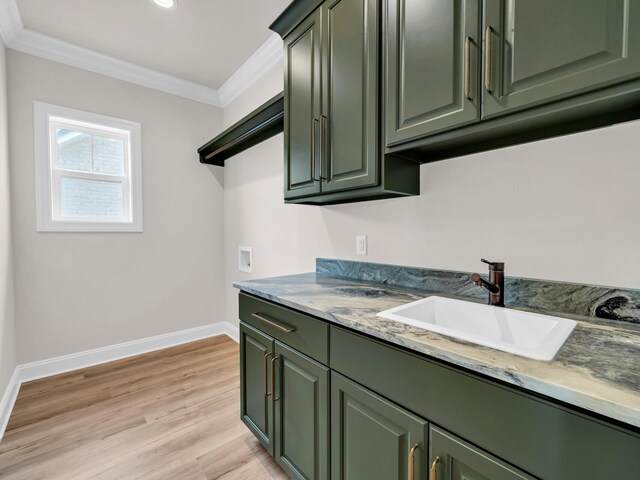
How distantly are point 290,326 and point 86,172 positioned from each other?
107 inches

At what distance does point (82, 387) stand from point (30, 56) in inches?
110

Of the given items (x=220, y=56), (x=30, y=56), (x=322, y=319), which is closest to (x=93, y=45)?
(x=30, y=56)

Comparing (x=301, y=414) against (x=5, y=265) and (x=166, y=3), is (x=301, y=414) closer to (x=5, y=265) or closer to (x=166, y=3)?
(x=5, y=265)

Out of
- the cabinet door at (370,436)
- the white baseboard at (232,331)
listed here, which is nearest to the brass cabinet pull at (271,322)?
the cabinet door at (370,436)

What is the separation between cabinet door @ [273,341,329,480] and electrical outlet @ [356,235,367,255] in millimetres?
793

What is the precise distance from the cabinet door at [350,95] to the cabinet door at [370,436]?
893mm

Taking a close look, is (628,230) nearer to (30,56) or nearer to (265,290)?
(265,290)

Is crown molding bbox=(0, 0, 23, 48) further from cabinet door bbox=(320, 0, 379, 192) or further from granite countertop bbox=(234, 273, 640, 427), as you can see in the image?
granite countertop bbox=(234, 273, 640, 427)

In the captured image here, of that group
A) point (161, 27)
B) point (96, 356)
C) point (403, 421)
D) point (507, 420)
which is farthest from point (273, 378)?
point (161, 27)

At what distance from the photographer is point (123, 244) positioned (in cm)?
294

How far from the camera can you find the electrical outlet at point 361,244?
1.88 m

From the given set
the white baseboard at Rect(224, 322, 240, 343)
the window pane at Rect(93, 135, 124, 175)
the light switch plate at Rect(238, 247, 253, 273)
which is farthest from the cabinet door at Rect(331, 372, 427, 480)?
the window pane at Rect(93, 135, 124, 175)

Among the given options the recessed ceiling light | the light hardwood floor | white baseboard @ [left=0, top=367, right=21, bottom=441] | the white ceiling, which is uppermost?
the white ceiling

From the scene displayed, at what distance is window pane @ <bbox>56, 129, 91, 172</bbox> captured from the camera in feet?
8.73
